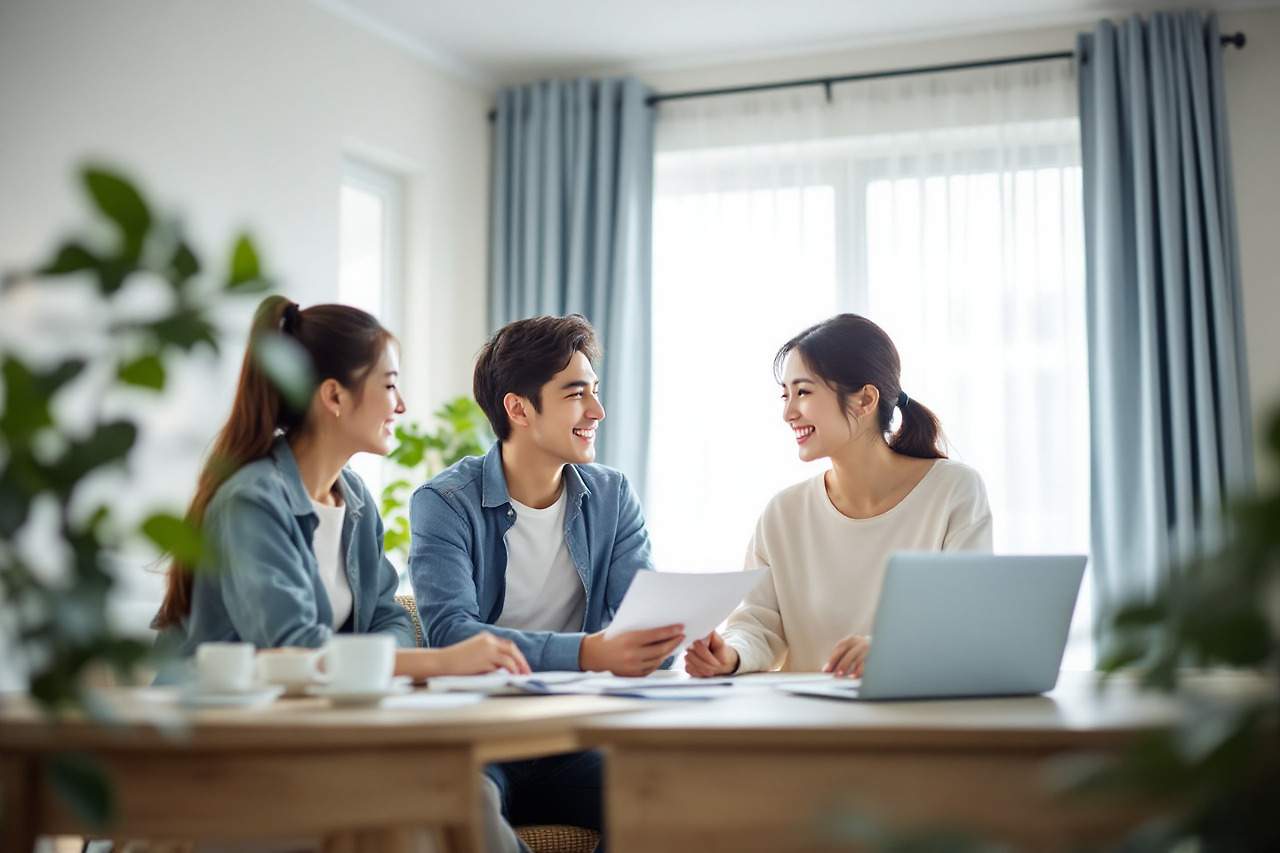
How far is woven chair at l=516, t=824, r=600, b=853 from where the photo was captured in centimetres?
178

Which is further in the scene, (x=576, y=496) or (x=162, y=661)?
(x=576, y=496)

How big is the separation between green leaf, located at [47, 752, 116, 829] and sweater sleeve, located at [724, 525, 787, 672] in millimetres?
1314

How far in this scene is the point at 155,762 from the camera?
3.82 ft

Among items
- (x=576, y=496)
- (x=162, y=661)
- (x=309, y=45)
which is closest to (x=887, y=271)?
(x=309, y=45)

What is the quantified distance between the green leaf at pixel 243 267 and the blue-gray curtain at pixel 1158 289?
3.44 metres

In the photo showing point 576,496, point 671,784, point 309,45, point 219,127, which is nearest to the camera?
point 671,784

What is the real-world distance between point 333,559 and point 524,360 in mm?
563

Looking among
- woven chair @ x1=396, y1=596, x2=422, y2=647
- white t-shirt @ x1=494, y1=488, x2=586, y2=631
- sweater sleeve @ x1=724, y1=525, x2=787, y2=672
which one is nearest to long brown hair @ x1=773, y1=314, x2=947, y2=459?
sweater sleeve @ x1=724, y1=525, x2=787, y2=672

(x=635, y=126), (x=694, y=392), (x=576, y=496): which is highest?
(x=635, y=126)

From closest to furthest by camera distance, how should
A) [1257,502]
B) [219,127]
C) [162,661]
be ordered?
[1257,502], [162,661], [219,127]

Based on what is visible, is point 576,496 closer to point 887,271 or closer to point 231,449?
point 231,449

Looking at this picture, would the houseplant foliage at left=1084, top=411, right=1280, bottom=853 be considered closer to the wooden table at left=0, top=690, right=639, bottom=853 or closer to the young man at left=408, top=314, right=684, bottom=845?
the wooden table at left=0, top=690, right=639, bottom=853

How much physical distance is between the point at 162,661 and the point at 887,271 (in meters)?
3.71

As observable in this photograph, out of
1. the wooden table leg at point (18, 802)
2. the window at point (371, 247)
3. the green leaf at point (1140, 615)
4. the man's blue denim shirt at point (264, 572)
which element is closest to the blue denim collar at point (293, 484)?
the man's blue denim shirt at point (264, 572)
